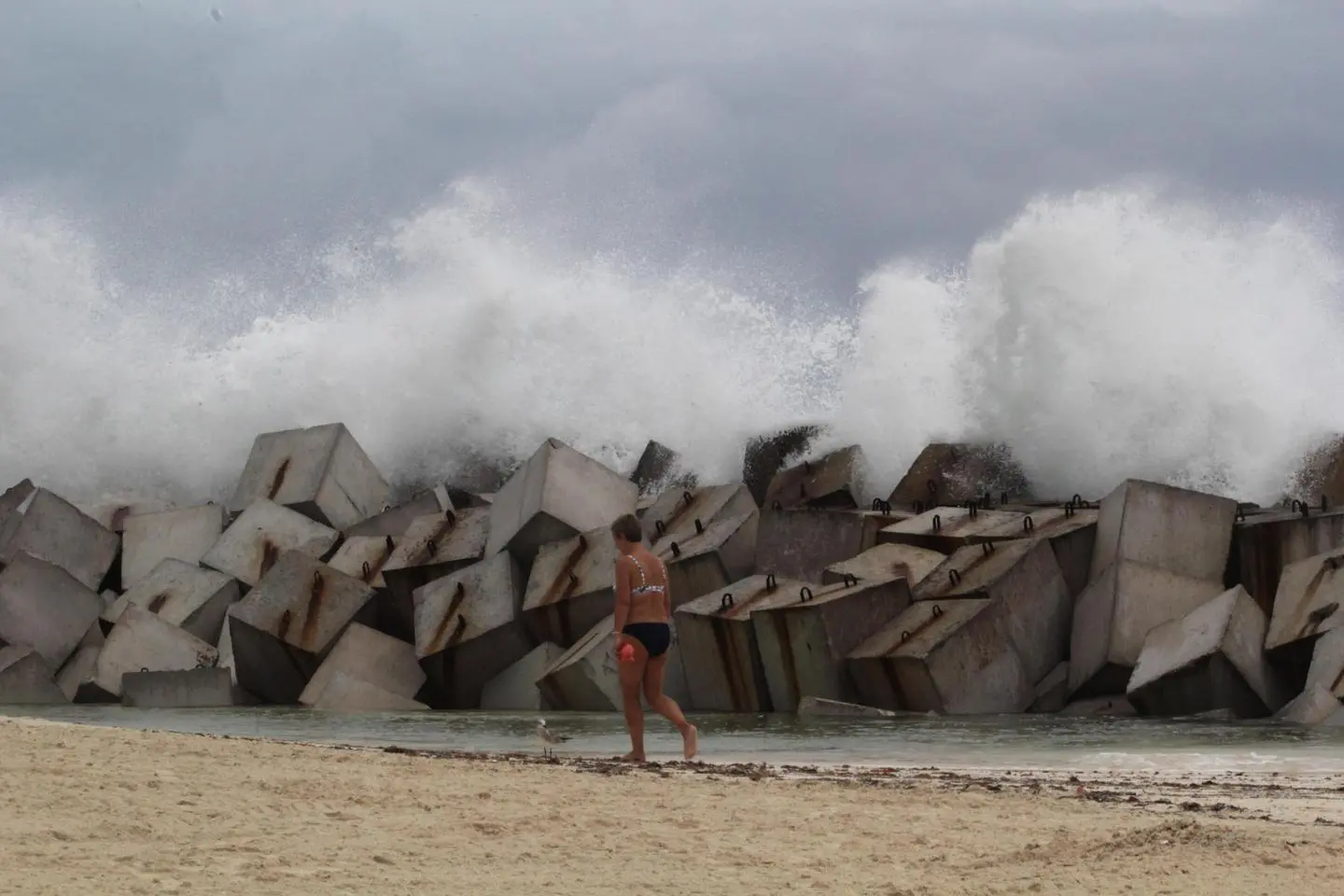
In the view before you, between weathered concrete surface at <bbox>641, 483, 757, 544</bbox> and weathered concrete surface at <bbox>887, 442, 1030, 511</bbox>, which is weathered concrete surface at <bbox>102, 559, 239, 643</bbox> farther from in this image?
weathered concrete surface at <bbox>887, 442, 1030, 511</bbox>

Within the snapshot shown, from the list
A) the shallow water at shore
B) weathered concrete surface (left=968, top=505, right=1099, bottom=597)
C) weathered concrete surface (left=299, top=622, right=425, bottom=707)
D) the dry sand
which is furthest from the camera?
weathered concrete surface (left=299, top=622, right=425, bottom=707)

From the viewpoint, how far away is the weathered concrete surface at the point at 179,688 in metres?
12.3

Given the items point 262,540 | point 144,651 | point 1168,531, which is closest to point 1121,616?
point 1168,531

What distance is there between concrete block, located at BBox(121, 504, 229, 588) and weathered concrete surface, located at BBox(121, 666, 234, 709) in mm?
2685

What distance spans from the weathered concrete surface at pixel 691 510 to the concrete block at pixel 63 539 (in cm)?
458

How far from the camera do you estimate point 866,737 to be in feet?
29.3

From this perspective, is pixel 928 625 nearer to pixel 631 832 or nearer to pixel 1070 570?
pixel 1070 570

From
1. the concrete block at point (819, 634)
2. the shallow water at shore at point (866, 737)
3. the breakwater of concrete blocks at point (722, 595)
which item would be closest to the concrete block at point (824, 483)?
the breakwater of concrete blocks at point (722, 595)

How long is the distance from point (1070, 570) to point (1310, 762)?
13.1 feet

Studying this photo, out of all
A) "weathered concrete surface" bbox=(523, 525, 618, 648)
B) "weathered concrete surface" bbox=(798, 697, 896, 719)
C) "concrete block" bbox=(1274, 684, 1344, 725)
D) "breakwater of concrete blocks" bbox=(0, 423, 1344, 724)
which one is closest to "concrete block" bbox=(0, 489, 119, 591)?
"breakwater of concrete blocks" bbox=(0, 423, 1344, 724)

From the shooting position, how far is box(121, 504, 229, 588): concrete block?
49.8 feet

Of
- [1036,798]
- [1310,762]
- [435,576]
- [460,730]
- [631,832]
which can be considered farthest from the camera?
[435,576]

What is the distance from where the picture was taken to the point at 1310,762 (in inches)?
291

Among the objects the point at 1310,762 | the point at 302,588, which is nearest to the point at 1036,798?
the point at 1310,762
